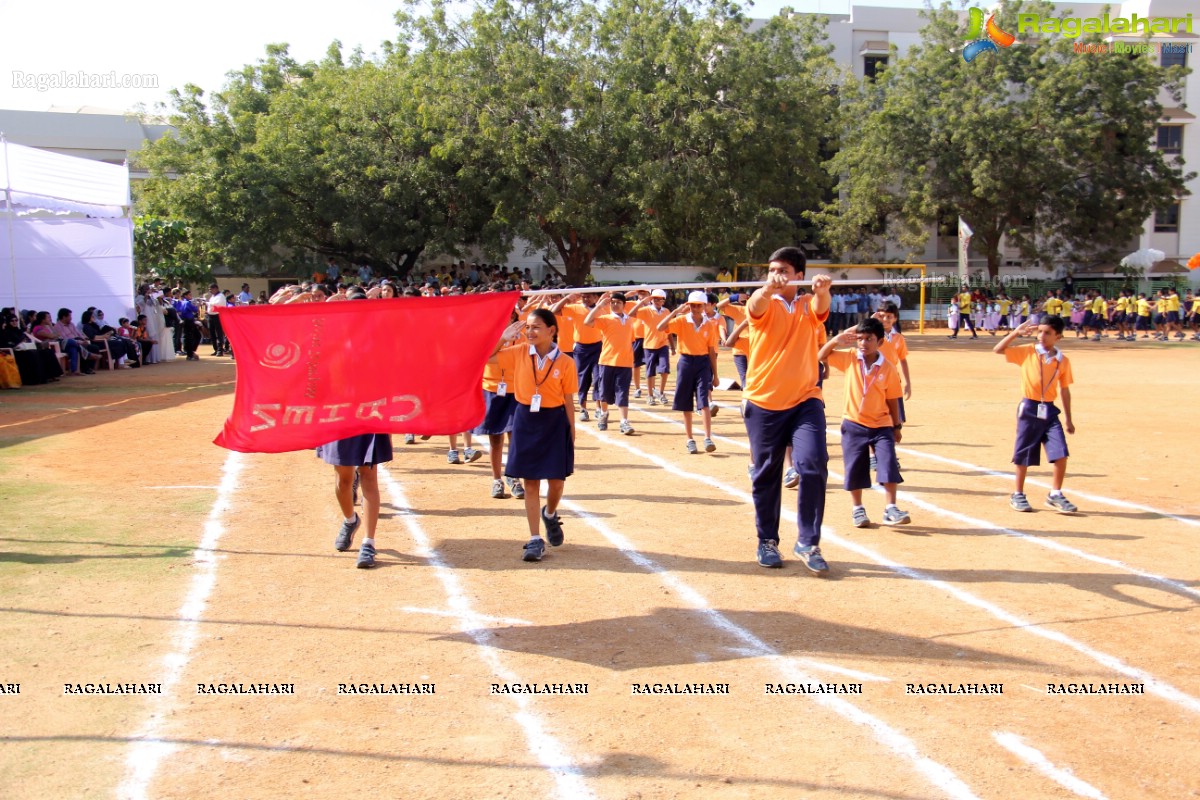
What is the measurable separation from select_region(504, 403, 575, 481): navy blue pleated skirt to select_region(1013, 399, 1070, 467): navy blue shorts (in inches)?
157

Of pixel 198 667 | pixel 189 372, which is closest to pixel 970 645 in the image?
pixel 198 667

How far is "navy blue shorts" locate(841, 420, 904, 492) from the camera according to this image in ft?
27.4

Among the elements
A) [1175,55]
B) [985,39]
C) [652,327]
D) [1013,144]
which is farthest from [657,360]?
[1175,55]

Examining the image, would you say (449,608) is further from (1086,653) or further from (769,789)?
(1086,653)

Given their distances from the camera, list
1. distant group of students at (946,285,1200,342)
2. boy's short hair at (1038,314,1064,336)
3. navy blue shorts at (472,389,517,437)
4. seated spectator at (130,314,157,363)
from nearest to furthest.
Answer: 1. boy's short hair at (1038,314,1064,336)
2. navy blue shorts at (472,389,517,437)
3. seated spectator at (130,314,157,363)
4. distant group of students at (946,285,1200,342)

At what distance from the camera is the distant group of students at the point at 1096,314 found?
3644 cm

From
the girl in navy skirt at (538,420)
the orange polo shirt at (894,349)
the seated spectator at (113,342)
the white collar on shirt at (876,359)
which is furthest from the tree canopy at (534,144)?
the girl in navy skirt at (538,420)

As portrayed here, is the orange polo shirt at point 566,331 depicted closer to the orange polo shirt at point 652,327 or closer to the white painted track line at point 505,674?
the orange polo shirt at point 652,327

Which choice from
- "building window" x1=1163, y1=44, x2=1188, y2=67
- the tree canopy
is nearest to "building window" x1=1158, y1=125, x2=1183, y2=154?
"building window" x1=1163, y1=44, x2=1188, y2=67

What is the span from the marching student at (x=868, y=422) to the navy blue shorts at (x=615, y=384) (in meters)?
5.33

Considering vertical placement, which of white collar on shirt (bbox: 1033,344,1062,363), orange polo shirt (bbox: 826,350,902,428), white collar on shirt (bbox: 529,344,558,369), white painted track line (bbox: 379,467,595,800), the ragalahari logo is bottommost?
white painted track line (bbox: 379,467,595,800)

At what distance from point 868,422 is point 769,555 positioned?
1805mm

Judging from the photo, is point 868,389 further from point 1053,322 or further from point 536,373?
point 536,373

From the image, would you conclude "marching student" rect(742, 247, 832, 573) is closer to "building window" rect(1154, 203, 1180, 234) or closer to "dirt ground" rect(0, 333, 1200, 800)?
"dirt ground" rect(0, 333, 1200, 800)
